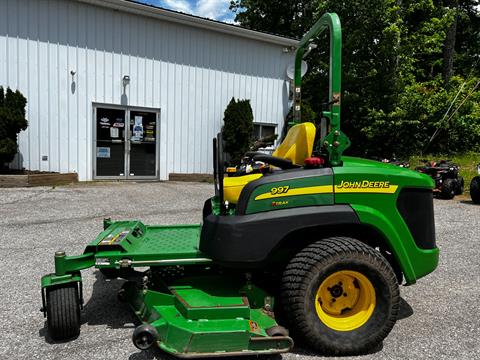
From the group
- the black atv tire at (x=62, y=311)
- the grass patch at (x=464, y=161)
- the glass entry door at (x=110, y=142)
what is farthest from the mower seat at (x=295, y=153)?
the grass patch at (x=464, y=161)

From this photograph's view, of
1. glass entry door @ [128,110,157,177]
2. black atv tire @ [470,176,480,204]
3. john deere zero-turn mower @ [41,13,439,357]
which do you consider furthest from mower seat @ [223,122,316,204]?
glass entry door @ [128,110,157,177]

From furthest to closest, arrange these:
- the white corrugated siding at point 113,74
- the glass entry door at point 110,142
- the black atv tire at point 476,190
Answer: the glass entry door at point 110,142
the white corrugated siding at point 113,74
the black atv tire at point 476,190

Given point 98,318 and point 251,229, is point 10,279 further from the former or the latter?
point 251,229

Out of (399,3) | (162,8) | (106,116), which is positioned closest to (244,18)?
(399,3)

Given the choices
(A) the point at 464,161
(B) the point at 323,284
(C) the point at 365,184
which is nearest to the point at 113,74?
(C) the point at 365,184

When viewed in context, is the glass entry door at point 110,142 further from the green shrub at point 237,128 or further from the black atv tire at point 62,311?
the black atv tire at point 62,311

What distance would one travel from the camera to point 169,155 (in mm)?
12406

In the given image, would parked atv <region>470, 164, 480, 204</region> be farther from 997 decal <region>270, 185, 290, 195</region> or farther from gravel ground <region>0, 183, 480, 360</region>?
997 decal <region>270, 185, 290, 195</region>

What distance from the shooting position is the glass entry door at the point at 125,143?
11336 mm

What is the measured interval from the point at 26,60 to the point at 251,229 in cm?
990

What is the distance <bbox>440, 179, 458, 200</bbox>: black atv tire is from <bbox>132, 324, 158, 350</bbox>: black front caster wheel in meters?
9.63

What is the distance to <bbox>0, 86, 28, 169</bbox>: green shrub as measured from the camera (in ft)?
30.7

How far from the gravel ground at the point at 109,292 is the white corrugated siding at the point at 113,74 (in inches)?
122

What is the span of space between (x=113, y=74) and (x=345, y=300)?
33.4 feet
